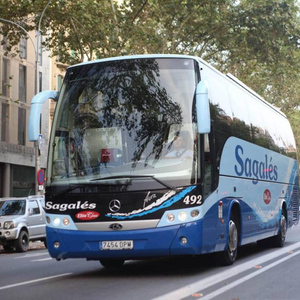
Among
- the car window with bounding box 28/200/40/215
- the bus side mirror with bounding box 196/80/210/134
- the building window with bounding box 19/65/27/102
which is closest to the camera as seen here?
the bus side mirror with bounding box 196/80/210/134

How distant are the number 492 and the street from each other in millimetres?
1128

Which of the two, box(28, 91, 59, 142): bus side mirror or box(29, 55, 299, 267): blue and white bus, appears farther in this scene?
box(28, 91, 59, 142): bus side mirror

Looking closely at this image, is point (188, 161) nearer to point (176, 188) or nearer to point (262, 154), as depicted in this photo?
point (176, 188)

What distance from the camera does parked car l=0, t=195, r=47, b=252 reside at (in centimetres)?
2347

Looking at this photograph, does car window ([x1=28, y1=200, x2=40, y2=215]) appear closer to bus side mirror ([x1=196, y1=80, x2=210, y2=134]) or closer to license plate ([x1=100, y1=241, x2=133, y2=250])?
license plate ([x1=100, y1=241, x2=133, y2=250])

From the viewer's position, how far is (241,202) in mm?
14453

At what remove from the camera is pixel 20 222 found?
78.6ft

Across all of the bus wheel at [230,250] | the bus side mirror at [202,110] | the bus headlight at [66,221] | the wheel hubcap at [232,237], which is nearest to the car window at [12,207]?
the bus wheel at [230,250]

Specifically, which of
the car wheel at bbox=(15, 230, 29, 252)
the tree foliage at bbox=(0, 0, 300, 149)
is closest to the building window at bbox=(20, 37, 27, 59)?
the tree foliage at bbox=(0, 0, 300, 149)

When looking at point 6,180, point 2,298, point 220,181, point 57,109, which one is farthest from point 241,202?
point 6,180

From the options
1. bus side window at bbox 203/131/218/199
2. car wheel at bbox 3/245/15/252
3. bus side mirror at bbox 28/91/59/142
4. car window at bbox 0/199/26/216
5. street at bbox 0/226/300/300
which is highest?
bus side mirror at bbox 28/91/59/142

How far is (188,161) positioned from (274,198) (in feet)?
22.8

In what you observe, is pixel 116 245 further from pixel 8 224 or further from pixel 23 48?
pixel 23 48

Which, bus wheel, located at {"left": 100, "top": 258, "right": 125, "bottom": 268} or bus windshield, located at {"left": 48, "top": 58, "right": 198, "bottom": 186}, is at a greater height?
bus windshield, located at {"left": 48, "top": 58, "right": 198, "bottom": 186}
